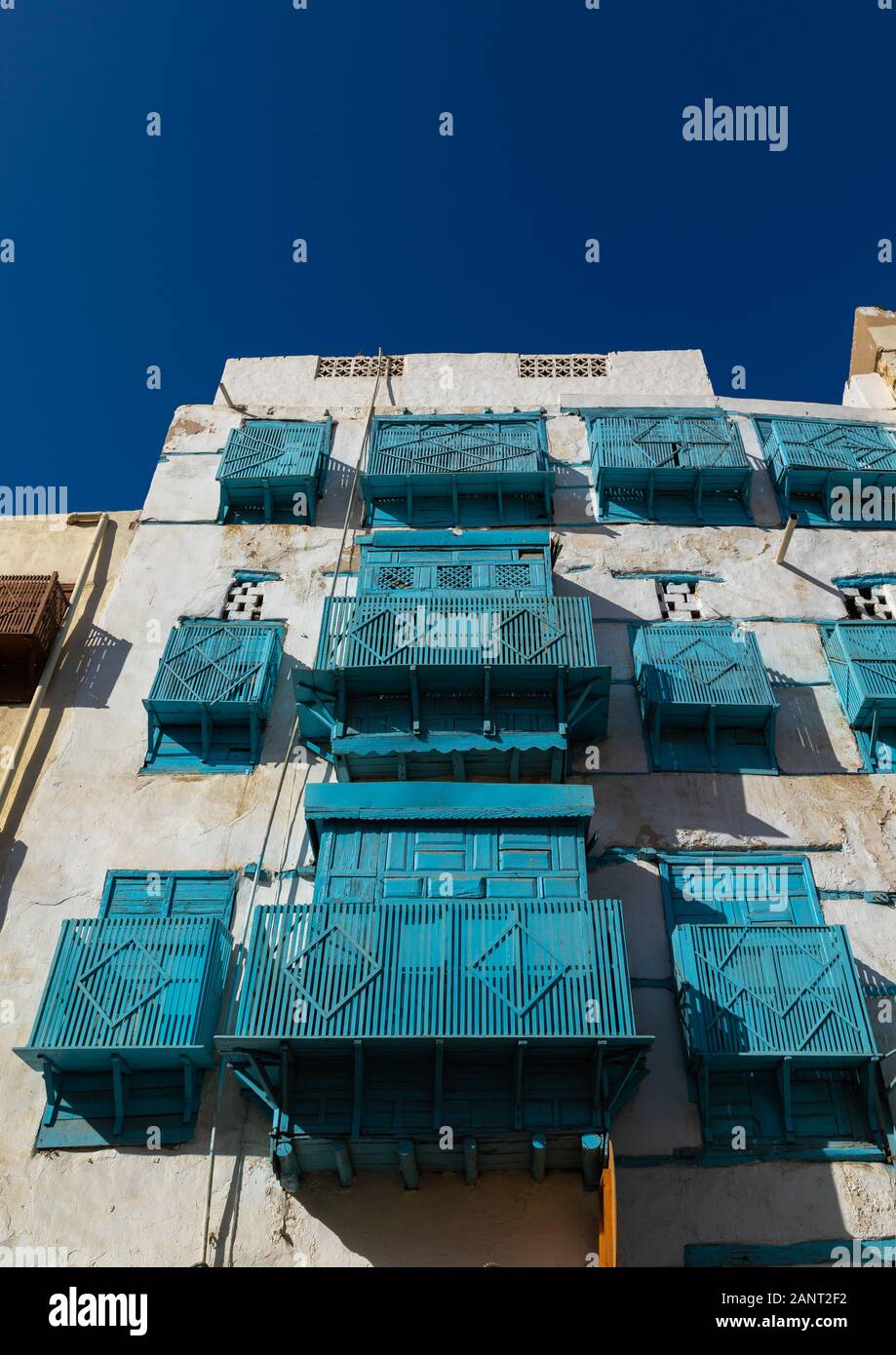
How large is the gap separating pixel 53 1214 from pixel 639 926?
10070 millimetres

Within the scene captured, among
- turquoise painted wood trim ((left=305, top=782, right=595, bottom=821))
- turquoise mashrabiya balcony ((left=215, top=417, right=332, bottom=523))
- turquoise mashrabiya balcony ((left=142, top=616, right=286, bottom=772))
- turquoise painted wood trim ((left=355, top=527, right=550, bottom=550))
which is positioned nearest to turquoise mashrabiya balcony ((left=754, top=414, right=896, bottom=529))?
turquoise painted wood trim ((left=355, top=527, right=550, bottom=550))

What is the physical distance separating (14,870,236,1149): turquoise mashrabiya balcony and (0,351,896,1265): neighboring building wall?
0.42 m

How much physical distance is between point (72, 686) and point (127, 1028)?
9033 mm

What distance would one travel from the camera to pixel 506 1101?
52.5 ft

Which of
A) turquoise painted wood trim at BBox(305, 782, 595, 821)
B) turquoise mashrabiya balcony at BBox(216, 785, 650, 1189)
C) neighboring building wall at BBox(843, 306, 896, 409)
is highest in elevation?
neighboring building wall at BBox(843, 306, 896, 409)

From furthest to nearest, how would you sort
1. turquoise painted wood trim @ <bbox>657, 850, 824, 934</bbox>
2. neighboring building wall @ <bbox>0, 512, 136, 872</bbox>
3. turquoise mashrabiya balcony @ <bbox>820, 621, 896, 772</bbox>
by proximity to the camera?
neighboring building wall @ <bbox>0, 512, 136, 872</bbox>, turquoise mashrabiya balcony @ <bbox>820, 621, 896, 772</bbox>, turquoise painted wood trim @ <bbox>657, 850, 824, 934</bbox>

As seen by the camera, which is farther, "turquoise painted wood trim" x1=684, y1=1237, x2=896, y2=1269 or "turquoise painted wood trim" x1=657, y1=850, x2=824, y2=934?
"turquoise painted wood trim" x1=657, y1=850, x2=824, y2=934

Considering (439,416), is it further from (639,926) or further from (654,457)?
(639,926)

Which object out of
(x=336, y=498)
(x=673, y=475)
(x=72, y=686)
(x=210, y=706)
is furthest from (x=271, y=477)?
(x=673, y=475)

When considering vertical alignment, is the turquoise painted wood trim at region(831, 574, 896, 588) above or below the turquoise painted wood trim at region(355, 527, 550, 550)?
below

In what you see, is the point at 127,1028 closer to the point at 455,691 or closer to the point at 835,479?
the point at 455,691

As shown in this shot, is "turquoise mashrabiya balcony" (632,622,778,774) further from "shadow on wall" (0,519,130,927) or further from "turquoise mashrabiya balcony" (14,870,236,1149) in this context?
"shadow on wall" (0,519,130,927)

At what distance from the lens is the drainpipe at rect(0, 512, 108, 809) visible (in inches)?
854

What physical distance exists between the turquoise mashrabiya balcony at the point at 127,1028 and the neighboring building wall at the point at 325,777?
418 mm
